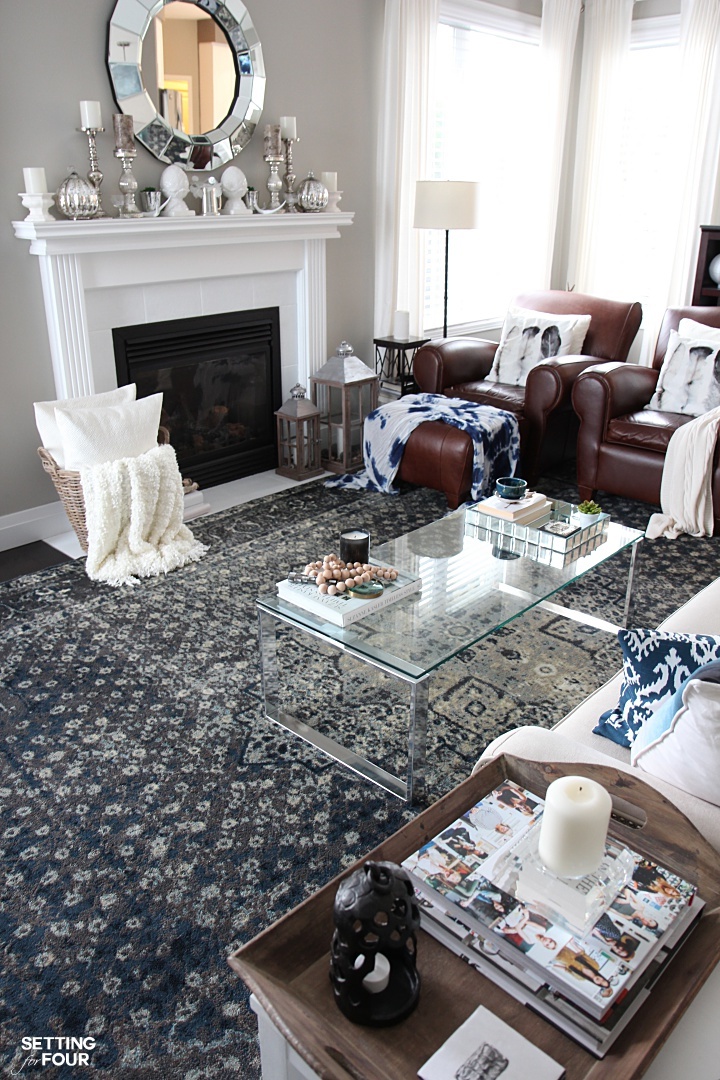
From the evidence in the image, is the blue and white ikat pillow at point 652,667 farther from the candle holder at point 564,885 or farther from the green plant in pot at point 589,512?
the green plant in pot at point 589,512

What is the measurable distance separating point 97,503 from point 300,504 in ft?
3.92

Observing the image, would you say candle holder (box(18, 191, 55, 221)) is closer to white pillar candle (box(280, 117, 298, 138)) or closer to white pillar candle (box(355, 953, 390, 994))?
white pillar candle (box(280, 117, 298, 138))

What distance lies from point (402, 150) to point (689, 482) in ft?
8.40

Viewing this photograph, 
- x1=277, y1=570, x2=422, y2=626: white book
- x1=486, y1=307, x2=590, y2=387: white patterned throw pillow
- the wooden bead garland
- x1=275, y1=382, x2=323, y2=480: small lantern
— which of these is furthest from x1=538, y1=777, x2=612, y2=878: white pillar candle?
x1=486, y1=307, x2=590, y2=387: white patterned throw pillow

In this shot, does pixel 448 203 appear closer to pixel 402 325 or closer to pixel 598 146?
pixel 402 325

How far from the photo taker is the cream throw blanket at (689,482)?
3885 millimetres

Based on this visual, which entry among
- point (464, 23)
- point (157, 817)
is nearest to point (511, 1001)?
point (157, 817)

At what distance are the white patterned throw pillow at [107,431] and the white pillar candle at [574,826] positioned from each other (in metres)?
2.78

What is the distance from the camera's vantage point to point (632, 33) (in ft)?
19.9

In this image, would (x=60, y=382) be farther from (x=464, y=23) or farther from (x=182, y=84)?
(x=464, y=23)

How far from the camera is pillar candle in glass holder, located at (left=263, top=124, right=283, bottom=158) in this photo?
169 inches

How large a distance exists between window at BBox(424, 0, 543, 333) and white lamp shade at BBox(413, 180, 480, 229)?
1.72 ft

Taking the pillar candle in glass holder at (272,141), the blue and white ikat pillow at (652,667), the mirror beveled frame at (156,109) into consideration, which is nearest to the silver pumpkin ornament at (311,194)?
the pillar candle in glass holder at (272,141)

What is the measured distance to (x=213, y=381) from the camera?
179 inches
